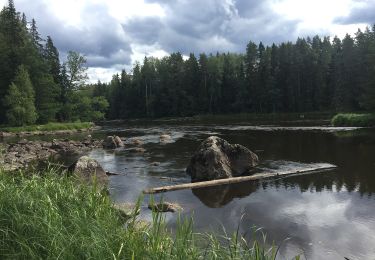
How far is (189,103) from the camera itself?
386ft

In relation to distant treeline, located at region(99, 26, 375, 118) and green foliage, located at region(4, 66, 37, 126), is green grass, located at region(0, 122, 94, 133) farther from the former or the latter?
distant treeline, located at region(99, 26, 375, 118)

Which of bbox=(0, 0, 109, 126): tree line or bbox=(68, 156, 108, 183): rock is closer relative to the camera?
bbox=(68, 156, 108, 183): rock

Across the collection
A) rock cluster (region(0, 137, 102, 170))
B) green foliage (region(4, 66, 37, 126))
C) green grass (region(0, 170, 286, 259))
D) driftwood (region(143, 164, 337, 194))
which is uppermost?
green foliage (region(4, 66, 37, 126))

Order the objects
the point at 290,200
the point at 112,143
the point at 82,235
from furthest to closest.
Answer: the point at 112,143, the point at 290,200, the point at 82,235

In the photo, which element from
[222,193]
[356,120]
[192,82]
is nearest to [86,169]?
[222,193]

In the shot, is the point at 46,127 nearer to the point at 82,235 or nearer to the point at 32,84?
the point at 32,84

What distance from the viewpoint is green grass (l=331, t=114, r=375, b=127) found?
51656 mm

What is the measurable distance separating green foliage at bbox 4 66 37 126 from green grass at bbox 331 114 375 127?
155 ft

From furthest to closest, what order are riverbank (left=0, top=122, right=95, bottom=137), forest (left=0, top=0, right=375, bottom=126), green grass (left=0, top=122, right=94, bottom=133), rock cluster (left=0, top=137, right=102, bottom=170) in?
forest (left=0, top=0, right=375, bottom=126), green grass (left=0, top=122, right=94, bottom=133), riverbank (left=0, top=122, right=95, bottom=137), rock cluster (left=0, top=137, right=102, bottom=170)

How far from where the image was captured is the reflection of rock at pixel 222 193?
55.9 ft

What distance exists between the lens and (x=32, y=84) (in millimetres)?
70562

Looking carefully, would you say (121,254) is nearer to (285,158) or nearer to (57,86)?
(285,158)

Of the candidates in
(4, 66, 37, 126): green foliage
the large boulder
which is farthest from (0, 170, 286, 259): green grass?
(4, 66, 37, 126): green foliage

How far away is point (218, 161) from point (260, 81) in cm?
8815
